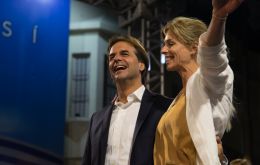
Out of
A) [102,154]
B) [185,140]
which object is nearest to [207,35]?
[185,140]

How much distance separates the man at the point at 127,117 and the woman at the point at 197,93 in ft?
1.13

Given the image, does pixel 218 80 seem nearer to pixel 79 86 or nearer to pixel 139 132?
pixel 139 132

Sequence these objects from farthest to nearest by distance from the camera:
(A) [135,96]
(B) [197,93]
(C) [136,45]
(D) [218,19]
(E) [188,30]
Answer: (C) [136,45]
(A) [135,96]
(E) [188,30]
(B) [197,93]
(D) [218,19]

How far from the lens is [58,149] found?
4992mm

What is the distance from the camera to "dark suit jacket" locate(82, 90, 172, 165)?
170cm

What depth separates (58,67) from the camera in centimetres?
502

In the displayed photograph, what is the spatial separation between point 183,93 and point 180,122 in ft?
0.40

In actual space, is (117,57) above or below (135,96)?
above

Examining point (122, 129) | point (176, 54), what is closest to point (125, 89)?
point (122, 129)

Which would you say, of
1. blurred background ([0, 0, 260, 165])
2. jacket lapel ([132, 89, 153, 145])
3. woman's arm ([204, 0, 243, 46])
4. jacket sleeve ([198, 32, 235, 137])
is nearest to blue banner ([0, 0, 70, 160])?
blurred background ([0, 0, 260, 165])

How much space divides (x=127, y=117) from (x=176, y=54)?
1.63 feet

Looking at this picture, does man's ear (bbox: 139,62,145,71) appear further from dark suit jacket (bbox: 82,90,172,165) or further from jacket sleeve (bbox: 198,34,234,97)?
jacket sleeve (bbox: 198,34,234,97)

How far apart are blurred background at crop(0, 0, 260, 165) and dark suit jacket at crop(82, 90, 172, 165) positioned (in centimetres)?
289

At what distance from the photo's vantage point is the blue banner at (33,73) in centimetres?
474
